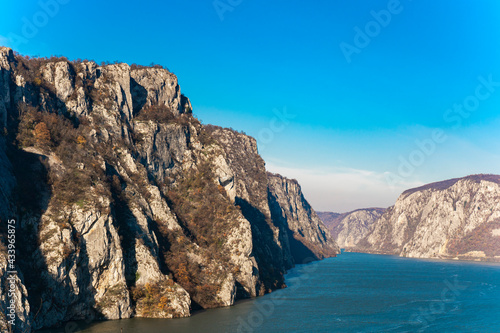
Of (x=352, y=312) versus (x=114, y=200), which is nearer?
(x=114, y=200)

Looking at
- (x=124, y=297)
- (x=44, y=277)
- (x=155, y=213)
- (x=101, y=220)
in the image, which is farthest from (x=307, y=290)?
(x=44, y=277)

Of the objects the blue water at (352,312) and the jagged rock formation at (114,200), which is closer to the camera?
the jagged rock formation at (114,200)

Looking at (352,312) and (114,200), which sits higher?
(114,200)

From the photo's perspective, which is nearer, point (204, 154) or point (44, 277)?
point (44, 277)

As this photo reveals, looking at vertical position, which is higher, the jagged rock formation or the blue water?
the jagged rock formation

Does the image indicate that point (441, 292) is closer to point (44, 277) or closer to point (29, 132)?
point (44, 277)

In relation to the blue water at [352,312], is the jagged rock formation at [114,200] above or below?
above

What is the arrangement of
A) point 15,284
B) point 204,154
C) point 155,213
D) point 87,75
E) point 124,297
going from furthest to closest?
1. point 204,154
2. point 87,75
3. point 155,213
4. point 124,297
5. point 15,284

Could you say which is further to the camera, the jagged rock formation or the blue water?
the blue water
